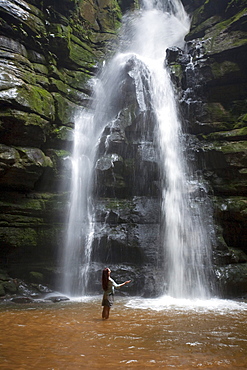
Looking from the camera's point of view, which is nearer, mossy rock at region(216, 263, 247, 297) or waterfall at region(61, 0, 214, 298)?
mossy rock at region(216, 263, 247, 297)

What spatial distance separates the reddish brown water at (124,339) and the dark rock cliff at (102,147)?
4270mm

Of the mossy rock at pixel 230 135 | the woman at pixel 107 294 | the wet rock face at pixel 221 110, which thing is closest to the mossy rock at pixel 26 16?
the wet rock face at pixel 221 110

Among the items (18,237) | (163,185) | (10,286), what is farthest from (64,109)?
(10,286)

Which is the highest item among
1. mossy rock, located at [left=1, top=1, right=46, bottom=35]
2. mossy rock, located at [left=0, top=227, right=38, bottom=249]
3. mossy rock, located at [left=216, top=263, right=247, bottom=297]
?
mossy rock, located at [left=1, top=1, right=46, bottom=35]

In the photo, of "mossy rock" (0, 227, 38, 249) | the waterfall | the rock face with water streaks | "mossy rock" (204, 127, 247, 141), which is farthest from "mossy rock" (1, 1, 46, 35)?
"mossy rock" (204, 127, 247, 141)

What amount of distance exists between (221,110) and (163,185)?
665 cm

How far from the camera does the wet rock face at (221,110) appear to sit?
12547 mm

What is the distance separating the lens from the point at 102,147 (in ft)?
47.3

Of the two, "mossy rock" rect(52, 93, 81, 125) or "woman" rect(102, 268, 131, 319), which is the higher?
"mossy rock" rect(52, 93, 81, 125)

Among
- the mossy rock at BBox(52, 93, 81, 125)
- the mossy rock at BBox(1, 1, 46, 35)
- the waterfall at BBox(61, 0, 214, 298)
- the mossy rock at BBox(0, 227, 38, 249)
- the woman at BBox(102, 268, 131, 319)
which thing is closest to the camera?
the woman at BBox(102, 268, 131, 319)

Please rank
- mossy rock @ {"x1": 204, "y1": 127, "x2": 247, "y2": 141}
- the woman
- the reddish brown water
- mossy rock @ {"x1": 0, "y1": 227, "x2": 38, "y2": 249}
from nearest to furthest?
the reddish brown water → the woman → mossy rock @ {"x1": 0, "y1": 227, "x2": 38, "y2": 249} → mossy rock @ {"x1": 204, "y1": 127, "x2": 247, "y2": 141}

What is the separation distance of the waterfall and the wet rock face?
0.79 m

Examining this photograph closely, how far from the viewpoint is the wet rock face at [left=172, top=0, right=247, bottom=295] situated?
12547 millimetres

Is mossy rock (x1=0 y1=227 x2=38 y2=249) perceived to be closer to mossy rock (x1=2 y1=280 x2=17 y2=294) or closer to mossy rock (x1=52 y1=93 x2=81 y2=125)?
mossy rock (x1=2 y1=280 x2=17 y2=294)
